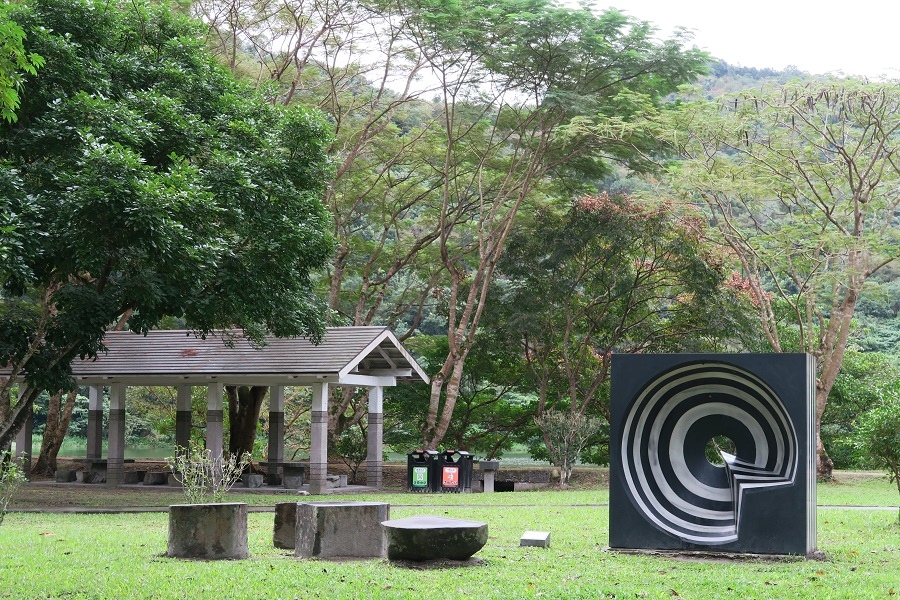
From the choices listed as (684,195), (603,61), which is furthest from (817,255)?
(603,61)

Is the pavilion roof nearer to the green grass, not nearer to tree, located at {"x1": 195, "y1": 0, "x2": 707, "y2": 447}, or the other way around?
tree, located at {"x1": 195, "y1": 0, "x2": 707, "y2": 447}

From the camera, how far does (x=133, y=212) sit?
1285 cm

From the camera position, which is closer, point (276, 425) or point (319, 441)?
point (319, 441)

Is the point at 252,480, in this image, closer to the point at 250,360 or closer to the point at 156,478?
the point at 156,478

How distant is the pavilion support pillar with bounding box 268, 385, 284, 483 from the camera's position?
82.8ft

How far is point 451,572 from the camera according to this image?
826 centimetres

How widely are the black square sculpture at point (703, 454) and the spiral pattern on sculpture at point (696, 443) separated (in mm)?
10

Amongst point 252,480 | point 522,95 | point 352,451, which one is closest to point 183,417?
point 252,480

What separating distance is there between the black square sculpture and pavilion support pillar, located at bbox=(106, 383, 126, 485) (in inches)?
607

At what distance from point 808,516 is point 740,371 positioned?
152 centimetres

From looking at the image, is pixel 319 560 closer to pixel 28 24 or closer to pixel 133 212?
pixel 133 212

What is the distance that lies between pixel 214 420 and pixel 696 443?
1349 cm

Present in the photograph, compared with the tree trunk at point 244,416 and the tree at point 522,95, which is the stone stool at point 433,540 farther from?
the tree trunk at point 244,416

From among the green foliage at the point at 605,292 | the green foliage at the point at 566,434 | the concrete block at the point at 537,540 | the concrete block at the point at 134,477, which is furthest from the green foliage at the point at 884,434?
the concrete block at the point at 134,477
